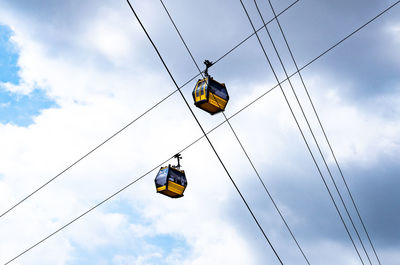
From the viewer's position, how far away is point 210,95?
13070mm

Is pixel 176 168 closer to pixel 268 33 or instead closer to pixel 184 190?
pixel 184 190

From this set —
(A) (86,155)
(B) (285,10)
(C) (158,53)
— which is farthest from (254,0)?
(A) (86,155)

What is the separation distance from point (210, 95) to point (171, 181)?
4591 millimetres

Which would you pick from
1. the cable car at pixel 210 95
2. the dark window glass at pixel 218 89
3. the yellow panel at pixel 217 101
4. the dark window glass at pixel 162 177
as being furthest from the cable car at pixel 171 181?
the dark window glass at pixel 218 89

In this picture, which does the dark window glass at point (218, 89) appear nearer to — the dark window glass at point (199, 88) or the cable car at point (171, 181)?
the dark window glass at point (199, 88)

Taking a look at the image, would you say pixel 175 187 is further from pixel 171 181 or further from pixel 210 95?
pixel 210 95

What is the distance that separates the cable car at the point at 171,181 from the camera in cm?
1598

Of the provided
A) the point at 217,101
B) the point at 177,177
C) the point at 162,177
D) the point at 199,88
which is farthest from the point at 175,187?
the point at 199,88

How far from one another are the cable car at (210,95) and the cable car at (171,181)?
12.4 feet

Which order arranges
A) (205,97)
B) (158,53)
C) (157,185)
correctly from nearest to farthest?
(158,53) < (205,97) < (157,185)

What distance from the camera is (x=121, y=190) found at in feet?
37.5

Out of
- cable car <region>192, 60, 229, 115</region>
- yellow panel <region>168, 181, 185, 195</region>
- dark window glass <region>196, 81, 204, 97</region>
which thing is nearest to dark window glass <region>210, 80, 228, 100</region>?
cable car <region>192, 60, 229, 115</region>

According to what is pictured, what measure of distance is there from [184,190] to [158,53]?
8.52m

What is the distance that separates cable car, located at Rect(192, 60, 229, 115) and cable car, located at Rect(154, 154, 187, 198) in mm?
3788
